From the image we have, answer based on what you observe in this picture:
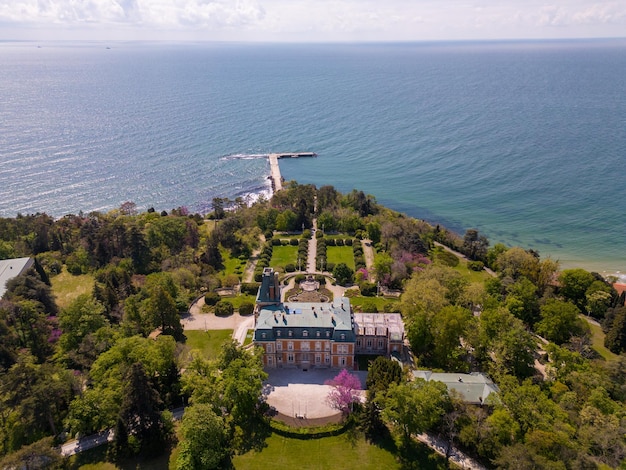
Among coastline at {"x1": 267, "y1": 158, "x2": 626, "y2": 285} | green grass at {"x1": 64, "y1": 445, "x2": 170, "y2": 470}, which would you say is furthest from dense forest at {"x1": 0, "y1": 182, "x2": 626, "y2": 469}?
coastline at {"x1": 267, "y1": 158, "x2": 626, "y2": 285}

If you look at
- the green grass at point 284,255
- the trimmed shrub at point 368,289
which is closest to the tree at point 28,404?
the green grass at point 284,255

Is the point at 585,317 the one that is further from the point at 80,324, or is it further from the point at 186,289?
the point at 80,324

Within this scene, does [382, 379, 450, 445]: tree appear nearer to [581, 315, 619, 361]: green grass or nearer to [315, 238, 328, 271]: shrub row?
[581, 315, 619, 361]: green grass

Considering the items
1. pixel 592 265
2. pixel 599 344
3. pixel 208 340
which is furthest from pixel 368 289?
pixel 592 265

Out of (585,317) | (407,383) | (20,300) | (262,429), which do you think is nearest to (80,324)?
(20,300)

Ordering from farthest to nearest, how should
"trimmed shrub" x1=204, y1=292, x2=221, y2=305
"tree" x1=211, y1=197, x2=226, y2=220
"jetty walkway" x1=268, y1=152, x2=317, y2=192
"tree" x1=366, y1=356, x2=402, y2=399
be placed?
"jetty walkway" x1=268, y1=152, x2=317, y2=192 < "tree" x1=211, y1=197, x2=226, y2=220 < "trimmed shrub" x1=204, y1=292, x2=221, y2=305 < "tree" x1=366, y1=356, x2=402, y2=399

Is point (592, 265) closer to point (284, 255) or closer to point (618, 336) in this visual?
point (618, 336)
